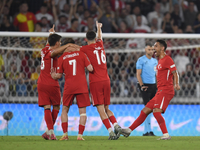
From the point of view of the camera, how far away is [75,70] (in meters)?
4.33

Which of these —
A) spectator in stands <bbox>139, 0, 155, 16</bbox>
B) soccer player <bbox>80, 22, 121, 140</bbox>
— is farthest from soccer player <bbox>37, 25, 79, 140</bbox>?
spectator in stands <bbox>139, 0, 155, 16</bbox>

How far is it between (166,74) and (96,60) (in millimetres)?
1008

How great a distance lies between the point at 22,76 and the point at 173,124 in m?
3.33

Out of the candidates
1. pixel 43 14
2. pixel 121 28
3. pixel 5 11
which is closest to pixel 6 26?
pixel 5 11

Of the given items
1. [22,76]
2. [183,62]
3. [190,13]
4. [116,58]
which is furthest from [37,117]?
[190,13]

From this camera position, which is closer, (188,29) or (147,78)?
(147,78)

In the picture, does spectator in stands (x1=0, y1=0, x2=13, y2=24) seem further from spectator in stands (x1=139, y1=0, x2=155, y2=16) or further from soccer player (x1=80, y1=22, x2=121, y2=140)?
soccer player (x1=80, y1=22, x2=121, y2=140)

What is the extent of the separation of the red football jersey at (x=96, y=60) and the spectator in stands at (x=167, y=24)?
18.8ft

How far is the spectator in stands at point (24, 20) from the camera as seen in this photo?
9.22 metres

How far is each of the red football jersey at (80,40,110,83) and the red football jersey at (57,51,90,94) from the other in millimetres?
210

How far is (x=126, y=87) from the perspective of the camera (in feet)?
24.1

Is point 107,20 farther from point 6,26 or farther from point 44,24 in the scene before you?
point 6,26

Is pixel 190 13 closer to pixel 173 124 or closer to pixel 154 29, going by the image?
pixel 154 29

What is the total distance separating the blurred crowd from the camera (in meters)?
6.95
